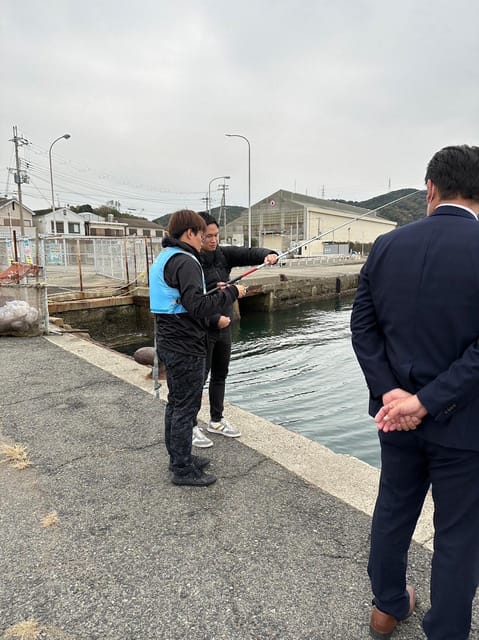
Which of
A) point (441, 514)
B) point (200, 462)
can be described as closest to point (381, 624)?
point (441, 514)

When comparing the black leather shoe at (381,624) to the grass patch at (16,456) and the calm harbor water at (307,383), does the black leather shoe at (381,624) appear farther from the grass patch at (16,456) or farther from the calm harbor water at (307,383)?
the calm harbor water at (307,383)

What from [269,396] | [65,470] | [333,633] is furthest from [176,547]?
[269,396]

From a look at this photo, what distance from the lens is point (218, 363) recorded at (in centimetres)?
397

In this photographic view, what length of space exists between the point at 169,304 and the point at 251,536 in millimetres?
1558

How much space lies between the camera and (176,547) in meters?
2.47

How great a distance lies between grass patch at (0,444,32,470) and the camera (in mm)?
3418

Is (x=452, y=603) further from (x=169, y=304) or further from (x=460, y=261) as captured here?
(x=169, y=304)

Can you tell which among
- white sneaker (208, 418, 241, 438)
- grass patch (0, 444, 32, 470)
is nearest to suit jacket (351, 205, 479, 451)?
white sneaker (208, 418, 241, 438)

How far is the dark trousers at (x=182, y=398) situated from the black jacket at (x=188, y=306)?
7 cm

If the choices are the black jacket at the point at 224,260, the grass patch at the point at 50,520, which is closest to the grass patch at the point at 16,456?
the grass patch at the point at 50,520

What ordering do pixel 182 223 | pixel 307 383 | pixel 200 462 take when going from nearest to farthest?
pixel 182 223 < pixel 200 462 < pixel 307 383

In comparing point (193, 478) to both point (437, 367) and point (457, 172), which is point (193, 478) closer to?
point (437, 367)

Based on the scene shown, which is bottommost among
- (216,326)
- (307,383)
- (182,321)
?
(307,383)

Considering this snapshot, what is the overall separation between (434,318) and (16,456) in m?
3.37
